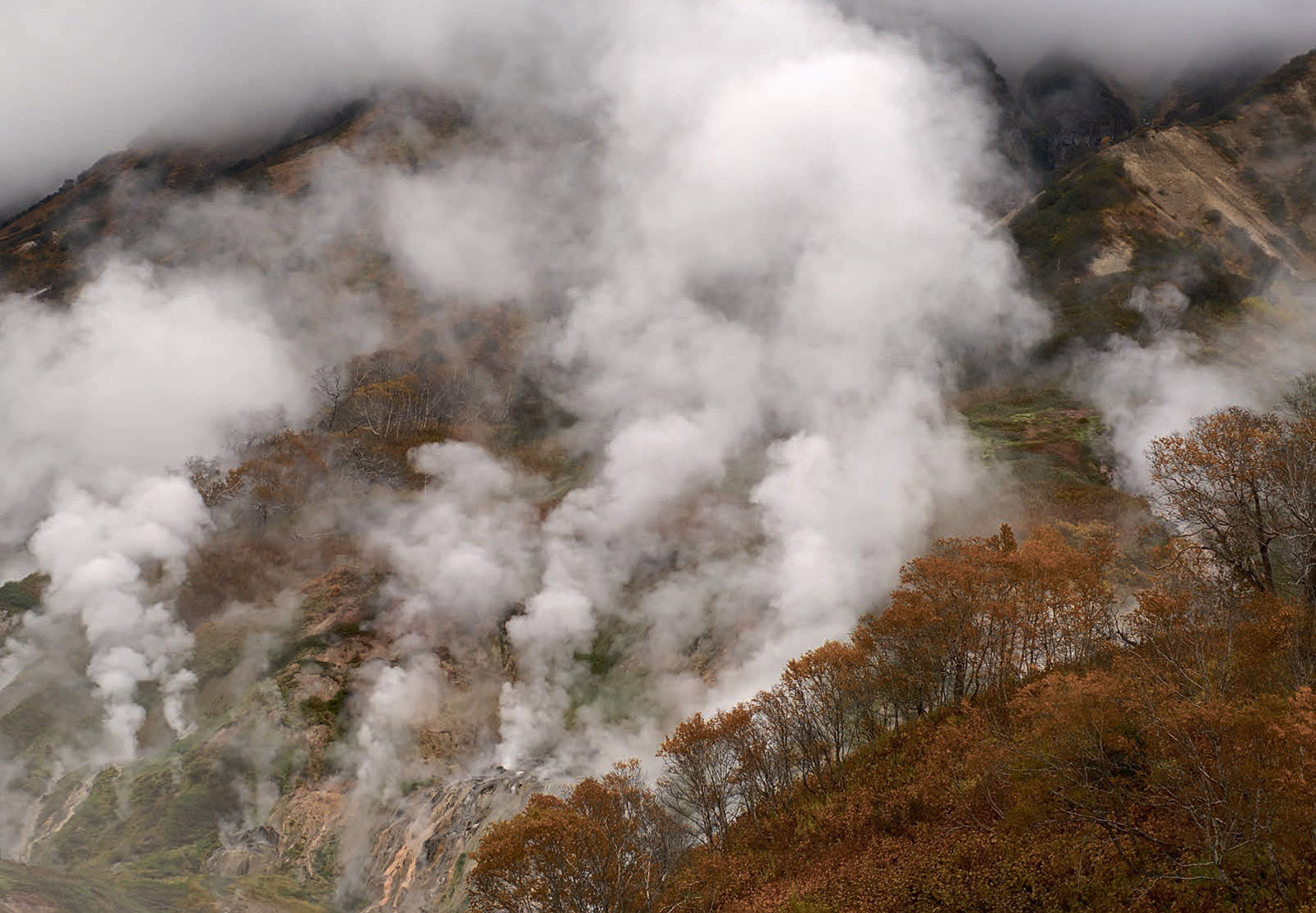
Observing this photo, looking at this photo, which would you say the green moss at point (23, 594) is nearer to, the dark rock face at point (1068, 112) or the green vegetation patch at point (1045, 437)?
the green vegetation patch at point (1045, 437)

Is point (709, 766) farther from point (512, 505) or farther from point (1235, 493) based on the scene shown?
point (512, 505)

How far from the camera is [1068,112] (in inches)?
6339

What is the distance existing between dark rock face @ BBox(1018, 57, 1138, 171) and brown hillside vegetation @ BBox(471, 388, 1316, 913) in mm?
144664

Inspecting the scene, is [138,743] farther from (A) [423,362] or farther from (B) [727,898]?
(A) [423,362]

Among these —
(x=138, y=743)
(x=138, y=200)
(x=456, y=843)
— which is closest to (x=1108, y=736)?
(x=456, y=843)

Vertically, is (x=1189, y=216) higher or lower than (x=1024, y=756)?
higher

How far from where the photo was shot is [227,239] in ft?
418

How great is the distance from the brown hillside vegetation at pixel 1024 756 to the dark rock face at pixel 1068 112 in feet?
475

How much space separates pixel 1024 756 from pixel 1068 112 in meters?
181

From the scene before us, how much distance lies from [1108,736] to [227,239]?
14757 centimetres

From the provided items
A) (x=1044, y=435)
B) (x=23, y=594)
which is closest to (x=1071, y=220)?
(x=1044, y=435)

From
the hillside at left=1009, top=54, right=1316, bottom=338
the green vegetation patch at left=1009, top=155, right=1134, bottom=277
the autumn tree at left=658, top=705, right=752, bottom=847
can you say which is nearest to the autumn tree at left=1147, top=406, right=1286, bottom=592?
the autumn tree at left=658, top=705, right=752, bottom=847

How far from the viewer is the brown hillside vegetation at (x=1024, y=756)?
19438 mm

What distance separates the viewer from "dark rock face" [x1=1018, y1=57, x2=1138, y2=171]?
158m
